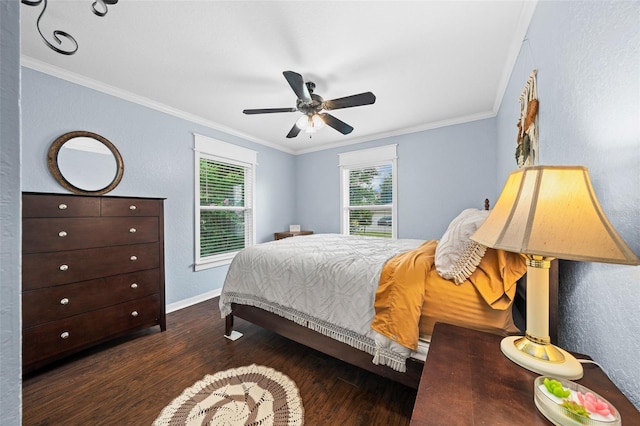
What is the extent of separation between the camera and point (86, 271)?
1.96m

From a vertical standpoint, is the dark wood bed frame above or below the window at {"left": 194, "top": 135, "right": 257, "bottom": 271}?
below

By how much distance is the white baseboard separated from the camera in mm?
2953

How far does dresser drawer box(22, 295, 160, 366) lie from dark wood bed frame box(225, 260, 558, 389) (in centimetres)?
79

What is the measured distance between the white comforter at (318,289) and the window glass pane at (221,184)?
1.58 m

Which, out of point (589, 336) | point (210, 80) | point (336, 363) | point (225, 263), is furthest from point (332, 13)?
point (225, 263)

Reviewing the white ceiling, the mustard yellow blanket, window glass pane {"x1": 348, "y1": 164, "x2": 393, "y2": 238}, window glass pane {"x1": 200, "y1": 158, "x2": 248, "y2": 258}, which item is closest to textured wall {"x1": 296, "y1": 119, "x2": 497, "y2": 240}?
window glass pane {"x1": 348, "y1": 164, "x2": 393, "y2": 238}

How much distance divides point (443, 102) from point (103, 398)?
159 inches

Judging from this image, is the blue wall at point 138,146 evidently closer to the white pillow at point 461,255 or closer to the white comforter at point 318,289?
the white comforter at point 318,289

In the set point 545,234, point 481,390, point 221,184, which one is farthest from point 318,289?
point 221,184

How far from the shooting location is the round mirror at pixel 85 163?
218 cm

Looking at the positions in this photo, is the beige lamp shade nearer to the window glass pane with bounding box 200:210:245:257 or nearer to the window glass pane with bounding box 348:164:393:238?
the window glass pane with bounding box 348:164:393:238

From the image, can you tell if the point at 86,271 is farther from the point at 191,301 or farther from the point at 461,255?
the point at 461,255

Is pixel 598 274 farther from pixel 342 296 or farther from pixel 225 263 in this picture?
pixel 225 263

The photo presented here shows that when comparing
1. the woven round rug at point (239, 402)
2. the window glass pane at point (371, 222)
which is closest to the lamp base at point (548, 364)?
the woven round rug at point (239, 402)
